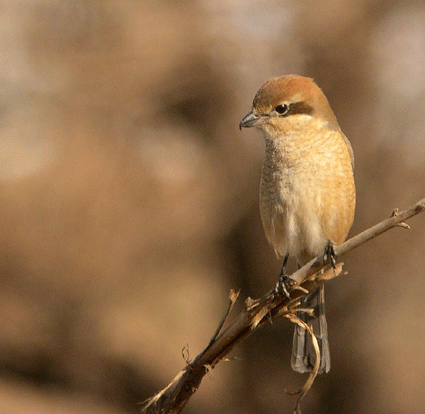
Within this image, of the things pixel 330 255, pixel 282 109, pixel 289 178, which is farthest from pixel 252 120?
pixel 330 255

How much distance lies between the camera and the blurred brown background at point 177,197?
5.10 metres

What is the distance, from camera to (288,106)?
2.52 meters

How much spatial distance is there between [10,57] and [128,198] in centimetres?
214

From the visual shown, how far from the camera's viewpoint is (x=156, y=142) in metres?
6.04

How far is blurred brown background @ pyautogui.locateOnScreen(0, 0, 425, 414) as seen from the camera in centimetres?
510

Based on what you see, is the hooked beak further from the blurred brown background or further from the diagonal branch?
the blurred brown background

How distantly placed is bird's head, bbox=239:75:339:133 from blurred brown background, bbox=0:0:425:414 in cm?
269

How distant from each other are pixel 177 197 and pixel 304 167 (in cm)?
359

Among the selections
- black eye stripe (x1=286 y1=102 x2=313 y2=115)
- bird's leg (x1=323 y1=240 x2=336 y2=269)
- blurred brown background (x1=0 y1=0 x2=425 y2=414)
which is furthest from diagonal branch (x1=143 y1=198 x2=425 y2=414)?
blurred brown background (x1=0 y1=0 x2=425 y2=414)

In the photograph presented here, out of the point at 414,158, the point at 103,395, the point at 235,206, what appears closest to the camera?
the point at 414,158

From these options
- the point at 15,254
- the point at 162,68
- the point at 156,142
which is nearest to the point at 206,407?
the point at 15,254

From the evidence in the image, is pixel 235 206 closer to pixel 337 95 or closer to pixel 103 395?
pixel 337 95

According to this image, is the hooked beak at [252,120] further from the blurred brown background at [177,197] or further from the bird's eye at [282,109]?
the blurred brown background at [177,197]

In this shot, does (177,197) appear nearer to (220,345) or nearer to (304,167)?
(304,167)
